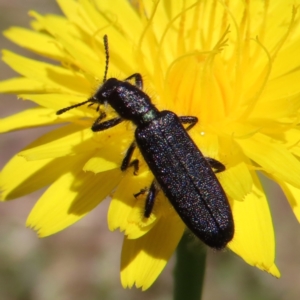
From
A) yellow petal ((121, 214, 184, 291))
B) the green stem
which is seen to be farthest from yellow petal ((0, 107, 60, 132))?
the green stem

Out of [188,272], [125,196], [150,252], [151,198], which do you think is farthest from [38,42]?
[188,272]

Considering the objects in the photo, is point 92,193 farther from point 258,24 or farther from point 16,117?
point 258,24

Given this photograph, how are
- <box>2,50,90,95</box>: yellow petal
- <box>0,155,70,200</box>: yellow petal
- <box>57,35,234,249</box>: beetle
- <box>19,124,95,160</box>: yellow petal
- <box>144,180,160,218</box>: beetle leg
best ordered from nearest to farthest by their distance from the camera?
1. <box>57,35,234,249</box>: beetle
2. <box>144,180,160,218</box>: beetle leg
3. <box>19,124,95,160</box>: yellow petal
4. <box>0,155,70,200</box>: yellow petal
5. <box>2,50,90,95</box>: yellow petal

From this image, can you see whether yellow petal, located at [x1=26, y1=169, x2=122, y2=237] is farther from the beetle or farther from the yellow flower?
the beetle

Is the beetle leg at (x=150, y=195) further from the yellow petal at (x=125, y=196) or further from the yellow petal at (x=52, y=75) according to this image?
the yellow petal at (x=52, y=75)

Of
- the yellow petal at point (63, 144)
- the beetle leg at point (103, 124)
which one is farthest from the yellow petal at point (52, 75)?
the beetle leg at point (103, 124)

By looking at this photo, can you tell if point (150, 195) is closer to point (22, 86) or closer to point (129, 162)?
point (129, 162)
